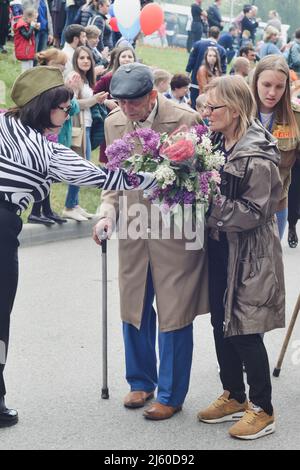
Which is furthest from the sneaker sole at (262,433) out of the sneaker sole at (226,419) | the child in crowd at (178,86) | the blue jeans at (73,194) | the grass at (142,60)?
the child in crowd at (178,86)

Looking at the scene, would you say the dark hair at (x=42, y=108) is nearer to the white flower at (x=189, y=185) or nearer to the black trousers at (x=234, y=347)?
the white flower at (x=189, y=185)

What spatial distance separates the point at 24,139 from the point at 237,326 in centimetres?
146

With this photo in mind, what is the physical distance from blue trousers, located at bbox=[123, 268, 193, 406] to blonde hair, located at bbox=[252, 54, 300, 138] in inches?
53.0

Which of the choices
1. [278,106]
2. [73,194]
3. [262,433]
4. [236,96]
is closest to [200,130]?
[236,96]

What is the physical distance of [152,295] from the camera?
210 inches

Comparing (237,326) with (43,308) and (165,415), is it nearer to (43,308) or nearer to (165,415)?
(165,415)

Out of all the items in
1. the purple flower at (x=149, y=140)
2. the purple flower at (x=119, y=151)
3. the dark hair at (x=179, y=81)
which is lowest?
the dark hair at (x=179, y=81)

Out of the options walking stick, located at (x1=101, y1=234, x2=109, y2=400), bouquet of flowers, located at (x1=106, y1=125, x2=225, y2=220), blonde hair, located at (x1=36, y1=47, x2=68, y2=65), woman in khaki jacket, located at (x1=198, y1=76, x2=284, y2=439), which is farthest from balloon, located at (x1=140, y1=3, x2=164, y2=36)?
bouquet of flowers, located at (x1=106, y1=125, x2=225, y2=220)

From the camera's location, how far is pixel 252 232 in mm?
4824

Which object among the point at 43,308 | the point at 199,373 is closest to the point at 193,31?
the point at 43,308

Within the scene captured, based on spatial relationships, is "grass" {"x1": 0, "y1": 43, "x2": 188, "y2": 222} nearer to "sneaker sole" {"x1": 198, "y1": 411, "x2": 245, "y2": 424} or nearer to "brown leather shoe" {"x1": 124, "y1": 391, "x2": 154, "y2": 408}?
"brown leather shoe" {"x1": 124, "y1": 391, "x2": 154, "y2": 408}

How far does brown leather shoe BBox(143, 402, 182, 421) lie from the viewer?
205 inches

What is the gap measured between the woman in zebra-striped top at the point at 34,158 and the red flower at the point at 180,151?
239 millimetres

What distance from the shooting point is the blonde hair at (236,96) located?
478 cm
